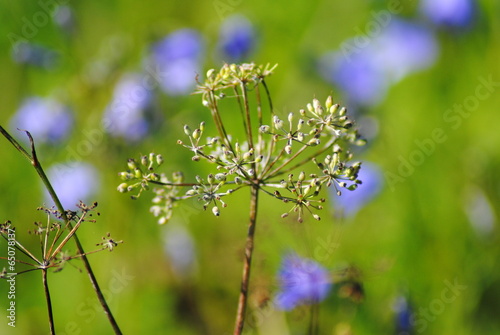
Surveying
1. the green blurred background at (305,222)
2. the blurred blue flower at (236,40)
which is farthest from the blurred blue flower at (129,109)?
the blurred blue flower at (236,40)

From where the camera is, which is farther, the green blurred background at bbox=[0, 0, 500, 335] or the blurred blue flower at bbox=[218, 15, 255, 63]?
the blurred blue flower at bbox=[218, 15, 255, 63]

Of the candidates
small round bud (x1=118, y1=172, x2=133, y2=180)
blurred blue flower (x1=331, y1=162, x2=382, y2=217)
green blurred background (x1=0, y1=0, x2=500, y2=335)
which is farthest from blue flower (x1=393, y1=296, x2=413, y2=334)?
small round bud (x1=118, y1=172, x2=133, y2=180)

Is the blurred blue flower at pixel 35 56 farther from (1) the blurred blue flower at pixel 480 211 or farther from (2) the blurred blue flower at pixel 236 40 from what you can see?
(1) the blurred blue flower at pixel 480 211

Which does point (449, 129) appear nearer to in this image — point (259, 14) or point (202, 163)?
point (202, 163)

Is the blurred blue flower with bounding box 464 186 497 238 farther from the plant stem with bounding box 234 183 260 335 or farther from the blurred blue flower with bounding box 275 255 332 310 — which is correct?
the plant stem with bounding box 234 183 260 335

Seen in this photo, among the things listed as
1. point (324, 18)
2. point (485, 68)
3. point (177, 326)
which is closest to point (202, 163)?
point (177, 326)

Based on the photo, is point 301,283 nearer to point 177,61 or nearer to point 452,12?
point 177,61
